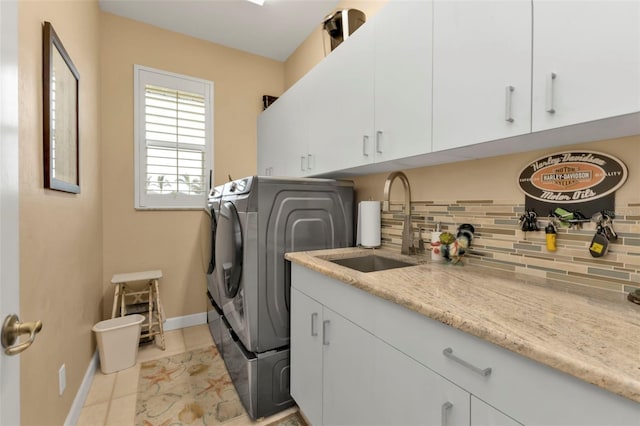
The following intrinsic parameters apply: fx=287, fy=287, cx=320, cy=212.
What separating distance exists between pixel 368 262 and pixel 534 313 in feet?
3.39

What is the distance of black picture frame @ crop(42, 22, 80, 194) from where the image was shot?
1308mm

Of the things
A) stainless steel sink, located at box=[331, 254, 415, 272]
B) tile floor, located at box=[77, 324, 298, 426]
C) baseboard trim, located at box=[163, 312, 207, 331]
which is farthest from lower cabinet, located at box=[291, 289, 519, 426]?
baseboard trim, located at box=[163, 312, 207, 331]

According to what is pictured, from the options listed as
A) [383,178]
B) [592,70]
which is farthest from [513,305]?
[383,178]

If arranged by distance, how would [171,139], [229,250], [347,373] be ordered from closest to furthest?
[347,373]
[229,250]
[171,139]

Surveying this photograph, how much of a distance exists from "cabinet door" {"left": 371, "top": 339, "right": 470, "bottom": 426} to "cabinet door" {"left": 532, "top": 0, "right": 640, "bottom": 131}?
0.80 meters

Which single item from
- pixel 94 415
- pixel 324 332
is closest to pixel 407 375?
pixel 324 332

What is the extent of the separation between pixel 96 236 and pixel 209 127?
143 centimetres

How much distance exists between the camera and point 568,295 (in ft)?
3.07

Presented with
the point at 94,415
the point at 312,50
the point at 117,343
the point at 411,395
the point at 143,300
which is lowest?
the point at 94,415

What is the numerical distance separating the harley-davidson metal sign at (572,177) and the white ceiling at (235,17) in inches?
83.7

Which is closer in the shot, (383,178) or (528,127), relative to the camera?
(528,127)

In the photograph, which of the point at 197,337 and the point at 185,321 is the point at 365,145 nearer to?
the point at 197,337

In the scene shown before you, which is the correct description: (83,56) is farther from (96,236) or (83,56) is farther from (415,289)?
(415,289)

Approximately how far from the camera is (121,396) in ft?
6.07
